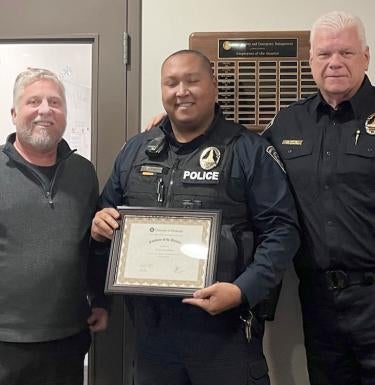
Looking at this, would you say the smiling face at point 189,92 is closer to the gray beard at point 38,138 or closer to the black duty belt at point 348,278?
the gray beard at point 38,138

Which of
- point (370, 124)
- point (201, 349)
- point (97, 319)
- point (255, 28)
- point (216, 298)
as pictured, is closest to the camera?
point (216, 298)

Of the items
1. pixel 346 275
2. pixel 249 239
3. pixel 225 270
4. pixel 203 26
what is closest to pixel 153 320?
pixel 225 270

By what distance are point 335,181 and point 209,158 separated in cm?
41

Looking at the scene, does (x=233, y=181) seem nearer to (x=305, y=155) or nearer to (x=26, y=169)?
(x=305, y=155)

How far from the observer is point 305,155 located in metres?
1.72

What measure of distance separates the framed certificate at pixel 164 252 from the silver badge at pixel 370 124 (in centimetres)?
58

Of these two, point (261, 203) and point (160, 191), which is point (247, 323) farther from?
point (160, 191)

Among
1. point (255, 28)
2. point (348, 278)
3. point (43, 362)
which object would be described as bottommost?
point (43, 362)

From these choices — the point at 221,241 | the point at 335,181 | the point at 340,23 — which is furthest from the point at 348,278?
the point at 340,23

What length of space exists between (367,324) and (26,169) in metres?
1.19

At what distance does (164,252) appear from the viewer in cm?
155

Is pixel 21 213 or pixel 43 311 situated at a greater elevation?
pixel 21 213

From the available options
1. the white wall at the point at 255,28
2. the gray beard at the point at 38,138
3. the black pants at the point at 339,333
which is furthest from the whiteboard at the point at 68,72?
the black pants at the point at 339,333

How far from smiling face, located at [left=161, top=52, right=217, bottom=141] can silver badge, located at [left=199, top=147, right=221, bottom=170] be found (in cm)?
8
